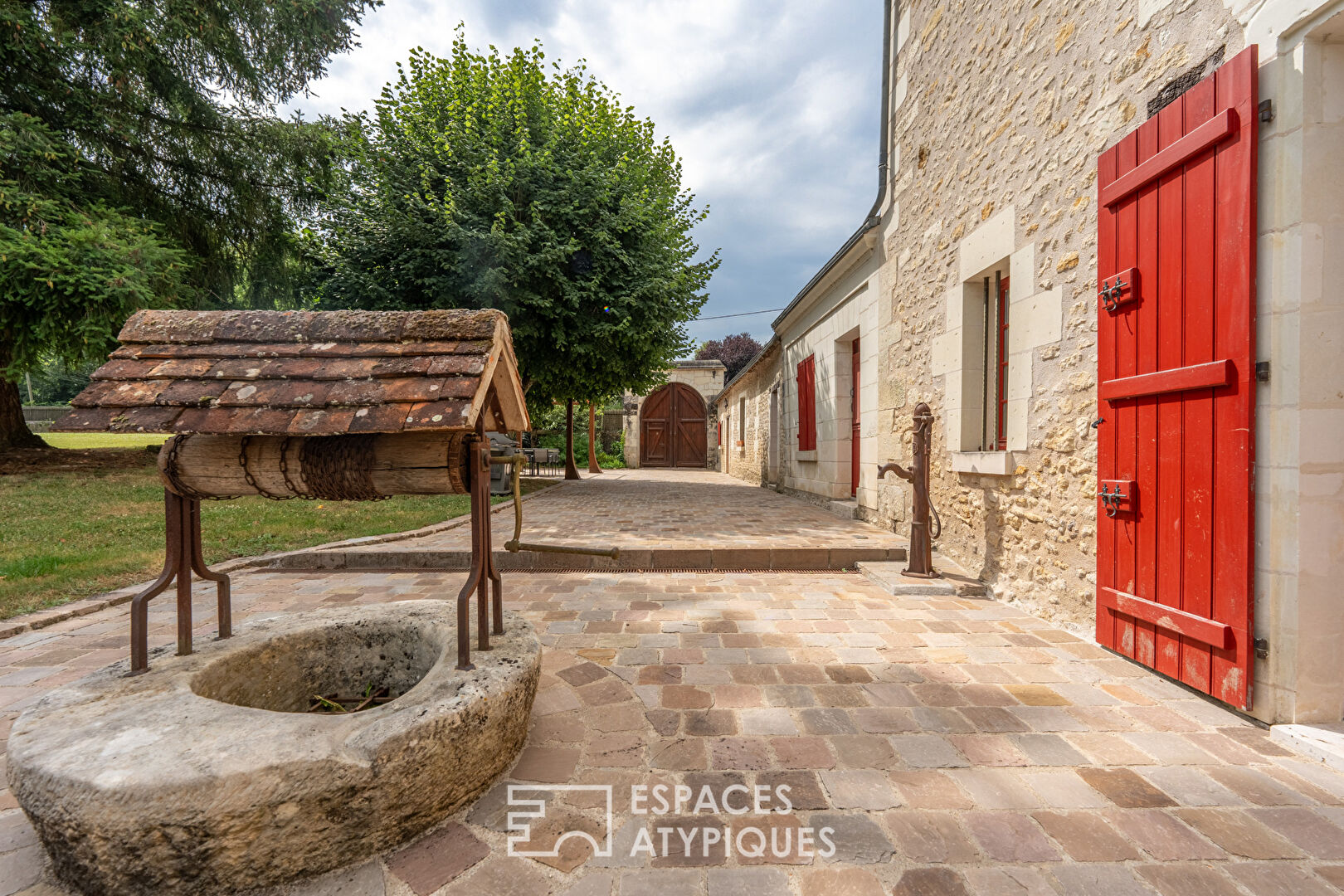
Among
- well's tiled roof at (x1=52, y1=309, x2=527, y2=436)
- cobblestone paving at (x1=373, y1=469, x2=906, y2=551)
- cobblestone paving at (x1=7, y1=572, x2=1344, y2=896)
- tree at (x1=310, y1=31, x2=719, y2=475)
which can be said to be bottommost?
cobblestone paving at (x1=7, y1=572, x2=1344, y2=896)

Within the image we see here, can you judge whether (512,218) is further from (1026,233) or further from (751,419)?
(751,419)

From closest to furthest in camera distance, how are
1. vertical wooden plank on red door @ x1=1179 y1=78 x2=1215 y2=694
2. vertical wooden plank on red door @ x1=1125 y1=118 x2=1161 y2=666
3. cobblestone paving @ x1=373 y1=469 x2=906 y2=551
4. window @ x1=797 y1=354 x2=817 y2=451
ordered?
vertical wooden plank on red door @ x1=1179 y1=78 x2=1215 y2=694
vertical wooden plank on red door @ x1=1125 y1=118 x2=1161 y2=666
cobblestone paving @ x1=373 y1=469 x2=906 y2=551
window @ x1=797 y1=354 x2=817 y2=451

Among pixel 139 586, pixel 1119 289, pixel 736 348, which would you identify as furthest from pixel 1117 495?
pixel 736 348

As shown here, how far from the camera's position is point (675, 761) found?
6.43 feet

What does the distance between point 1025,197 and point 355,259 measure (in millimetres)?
9196

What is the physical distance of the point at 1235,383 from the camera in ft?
7.55

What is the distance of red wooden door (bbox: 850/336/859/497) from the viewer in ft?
26.3

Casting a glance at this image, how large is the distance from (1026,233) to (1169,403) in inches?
69.4

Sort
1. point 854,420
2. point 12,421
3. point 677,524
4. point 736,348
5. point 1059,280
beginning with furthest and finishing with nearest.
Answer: point 736,348 → point 12,421 → point 854,420 → point 677,524 → point 1059,280

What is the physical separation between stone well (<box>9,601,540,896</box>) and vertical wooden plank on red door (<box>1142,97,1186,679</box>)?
3082mm

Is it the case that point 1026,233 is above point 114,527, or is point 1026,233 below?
above

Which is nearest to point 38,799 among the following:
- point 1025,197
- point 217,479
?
point 217,479

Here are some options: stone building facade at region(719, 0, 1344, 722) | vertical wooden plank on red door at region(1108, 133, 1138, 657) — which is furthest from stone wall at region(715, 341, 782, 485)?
vertical wooden plank on red door at region(1108, 133, 1138, 657)

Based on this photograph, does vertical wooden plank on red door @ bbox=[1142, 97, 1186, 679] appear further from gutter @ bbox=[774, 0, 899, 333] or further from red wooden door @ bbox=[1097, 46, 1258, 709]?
gutter @ bbox=[774, 0, 899, 333]
